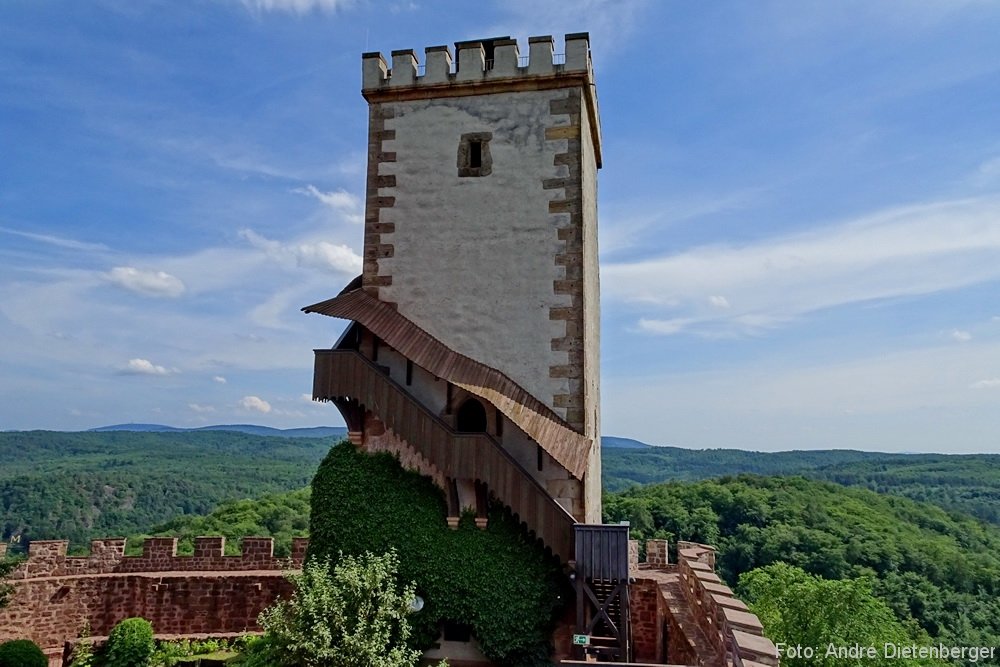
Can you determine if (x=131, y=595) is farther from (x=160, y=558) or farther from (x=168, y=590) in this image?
(x=160, y=558)

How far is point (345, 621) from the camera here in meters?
10.5

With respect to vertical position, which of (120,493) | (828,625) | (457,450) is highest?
(457,450)


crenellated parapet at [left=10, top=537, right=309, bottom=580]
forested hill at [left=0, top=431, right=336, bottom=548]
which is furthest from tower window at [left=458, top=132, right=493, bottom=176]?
forested hill at [left=0, top=431, right=336, bottom=548]

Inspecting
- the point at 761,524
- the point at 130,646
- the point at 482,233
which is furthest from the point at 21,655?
the point at 761,524

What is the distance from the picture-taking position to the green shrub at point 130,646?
14.8 metres

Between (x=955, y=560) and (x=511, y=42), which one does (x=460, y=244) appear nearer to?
(x=511, y=42)

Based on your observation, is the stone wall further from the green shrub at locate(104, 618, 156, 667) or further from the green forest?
the green forest

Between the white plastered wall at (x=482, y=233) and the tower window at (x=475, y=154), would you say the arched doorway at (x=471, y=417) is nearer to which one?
the white plastered wall at (x=482, y=233)

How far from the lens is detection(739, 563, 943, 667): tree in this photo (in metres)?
21.5

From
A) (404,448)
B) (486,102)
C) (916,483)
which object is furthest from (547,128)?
(916,483)

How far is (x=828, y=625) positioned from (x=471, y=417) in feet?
55.3

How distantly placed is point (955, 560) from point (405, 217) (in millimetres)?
61316

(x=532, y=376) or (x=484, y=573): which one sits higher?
(x=532, y=376)

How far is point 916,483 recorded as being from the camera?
153m
